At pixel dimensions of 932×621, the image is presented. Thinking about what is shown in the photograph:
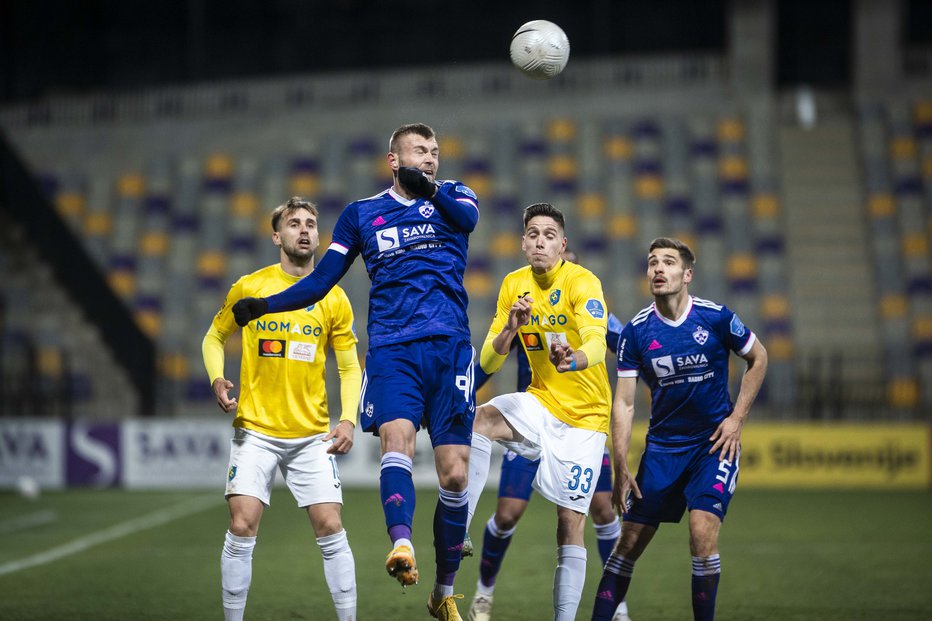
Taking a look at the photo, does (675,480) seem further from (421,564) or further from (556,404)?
(421,564)

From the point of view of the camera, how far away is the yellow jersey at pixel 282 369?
6332 millimetres

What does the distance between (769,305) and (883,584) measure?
37.8ft

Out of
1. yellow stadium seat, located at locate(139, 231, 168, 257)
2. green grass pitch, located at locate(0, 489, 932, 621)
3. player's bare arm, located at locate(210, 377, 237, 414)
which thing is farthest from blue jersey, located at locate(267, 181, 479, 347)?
yellow stadium seat, located at locate(139, 231, 168, 257)

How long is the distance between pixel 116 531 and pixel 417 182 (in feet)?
26.3

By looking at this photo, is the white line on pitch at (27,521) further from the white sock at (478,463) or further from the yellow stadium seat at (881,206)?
the yellow stadium seat at (881,206)

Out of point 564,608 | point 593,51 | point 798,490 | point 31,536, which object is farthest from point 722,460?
point 593,51

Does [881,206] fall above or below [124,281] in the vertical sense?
above

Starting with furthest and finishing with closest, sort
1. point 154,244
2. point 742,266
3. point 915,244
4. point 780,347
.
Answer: point 154,244
point 915,244
point 742,266
point 780,347

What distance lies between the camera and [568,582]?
6.33m

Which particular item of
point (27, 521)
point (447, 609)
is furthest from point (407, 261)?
point (27, 521)

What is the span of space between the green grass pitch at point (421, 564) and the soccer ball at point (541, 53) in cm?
339

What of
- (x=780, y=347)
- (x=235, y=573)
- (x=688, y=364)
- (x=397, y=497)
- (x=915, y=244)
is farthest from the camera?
(x=915, y=244)

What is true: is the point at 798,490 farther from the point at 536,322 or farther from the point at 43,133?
the point at 43,133

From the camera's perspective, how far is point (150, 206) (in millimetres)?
22266
